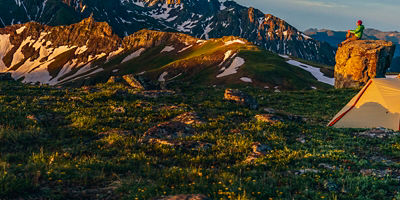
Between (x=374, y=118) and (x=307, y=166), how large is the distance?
12901 mm

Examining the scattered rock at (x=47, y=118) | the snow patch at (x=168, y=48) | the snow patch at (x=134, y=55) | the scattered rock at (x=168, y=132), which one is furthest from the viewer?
the snow patch at (x=134, y=55)

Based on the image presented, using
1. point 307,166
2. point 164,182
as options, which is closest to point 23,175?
point 164,182

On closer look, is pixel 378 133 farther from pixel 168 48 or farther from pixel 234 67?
pixel 168 48

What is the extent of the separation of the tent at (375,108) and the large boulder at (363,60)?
93.7 ft

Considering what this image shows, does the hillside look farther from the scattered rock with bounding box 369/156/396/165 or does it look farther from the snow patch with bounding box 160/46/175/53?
the scattered rock with bounding box 369/156/396/165

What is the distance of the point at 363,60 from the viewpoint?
148 feet

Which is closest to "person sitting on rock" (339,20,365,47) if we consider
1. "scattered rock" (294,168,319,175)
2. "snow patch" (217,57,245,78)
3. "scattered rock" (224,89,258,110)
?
"scattered rock" (224,89,258,110)

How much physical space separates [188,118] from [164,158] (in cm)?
509

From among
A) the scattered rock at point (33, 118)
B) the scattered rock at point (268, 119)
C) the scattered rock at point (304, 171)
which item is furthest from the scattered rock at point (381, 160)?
the scattered rock at point (33, 118)

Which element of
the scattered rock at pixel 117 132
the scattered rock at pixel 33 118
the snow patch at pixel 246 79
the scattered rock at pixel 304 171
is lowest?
the snow patch at pixel 246 79

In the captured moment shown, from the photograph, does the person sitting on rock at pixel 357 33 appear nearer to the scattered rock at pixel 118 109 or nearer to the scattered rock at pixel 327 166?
the scattered rock at pixel 327 166

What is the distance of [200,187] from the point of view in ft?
23.0

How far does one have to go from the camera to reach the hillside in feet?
268

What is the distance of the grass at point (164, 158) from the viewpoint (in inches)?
272
